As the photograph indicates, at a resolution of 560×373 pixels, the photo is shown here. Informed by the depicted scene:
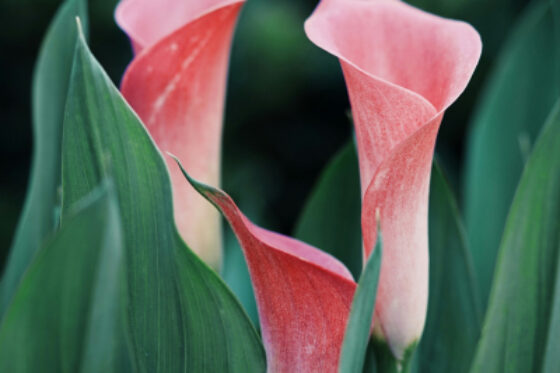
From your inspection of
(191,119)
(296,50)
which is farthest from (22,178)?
(191,119)

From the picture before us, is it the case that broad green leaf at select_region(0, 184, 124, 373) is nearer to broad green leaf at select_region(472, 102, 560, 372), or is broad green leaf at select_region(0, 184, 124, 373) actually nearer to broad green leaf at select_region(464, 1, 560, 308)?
broad green leaf at select_region(472, 102, 560, 372)

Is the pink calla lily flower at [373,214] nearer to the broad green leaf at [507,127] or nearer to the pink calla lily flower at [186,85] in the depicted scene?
the pink calla lily flower at [186,85]

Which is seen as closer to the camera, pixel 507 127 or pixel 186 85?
pixel 186 85

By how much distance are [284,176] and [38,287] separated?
0.99 m

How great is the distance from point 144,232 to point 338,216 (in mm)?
202

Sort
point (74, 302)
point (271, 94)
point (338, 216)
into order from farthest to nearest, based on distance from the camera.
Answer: point (271, 94) → point (338, 216) → point (74, 302)

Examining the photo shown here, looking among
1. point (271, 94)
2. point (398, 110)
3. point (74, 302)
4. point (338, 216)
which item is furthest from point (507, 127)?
point (271, 94)

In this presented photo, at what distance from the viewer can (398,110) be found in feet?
0.95

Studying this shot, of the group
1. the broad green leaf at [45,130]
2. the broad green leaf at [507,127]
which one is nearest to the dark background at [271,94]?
the broad green leaf at [507,127]

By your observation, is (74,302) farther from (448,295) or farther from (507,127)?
(507,127)

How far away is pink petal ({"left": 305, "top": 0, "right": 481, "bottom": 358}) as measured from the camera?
287 mm

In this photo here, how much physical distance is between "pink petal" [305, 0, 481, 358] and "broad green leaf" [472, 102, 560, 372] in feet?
0.11

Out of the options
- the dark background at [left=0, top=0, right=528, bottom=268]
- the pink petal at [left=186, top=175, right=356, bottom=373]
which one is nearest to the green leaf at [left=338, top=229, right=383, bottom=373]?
the pink petal at [left=186, top=175, right=356, bottom=373]

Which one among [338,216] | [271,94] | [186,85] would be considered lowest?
[271,94]
